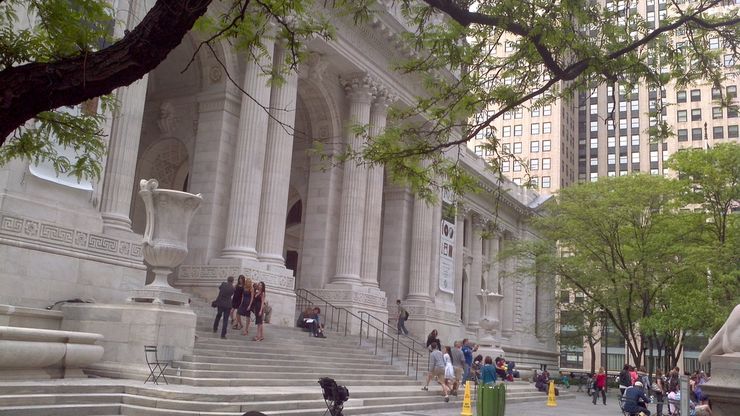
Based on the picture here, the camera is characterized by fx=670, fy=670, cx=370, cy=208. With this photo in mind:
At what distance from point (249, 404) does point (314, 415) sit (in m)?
1.61

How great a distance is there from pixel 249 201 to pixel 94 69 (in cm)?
1788

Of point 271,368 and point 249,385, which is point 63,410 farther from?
point 271,368

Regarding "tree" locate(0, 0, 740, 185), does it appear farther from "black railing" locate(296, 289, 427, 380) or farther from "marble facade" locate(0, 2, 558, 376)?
"black railing" locate(296, 289, 427, 380)

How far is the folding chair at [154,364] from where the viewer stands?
42.3 feet

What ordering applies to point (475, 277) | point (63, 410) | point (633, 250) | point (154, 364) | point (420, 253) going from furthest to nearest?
point (475, 277) → point (633, 250) → point (420, 253) → point (154, 364) → point (63, 410)

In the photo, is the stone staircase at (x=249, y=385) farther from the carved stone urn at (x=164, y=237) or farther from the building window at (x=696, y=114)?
the building window at (x=696, y=114)

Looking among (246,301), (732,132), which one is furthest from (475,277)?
(732,132)

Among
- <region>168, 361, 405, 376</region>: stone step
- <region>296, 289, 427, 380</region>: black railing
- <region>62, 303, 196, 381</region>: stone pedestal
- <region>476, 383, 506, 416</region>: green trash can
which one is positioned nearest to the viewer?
<region>476, 383, 506, 416</region>: green trash can

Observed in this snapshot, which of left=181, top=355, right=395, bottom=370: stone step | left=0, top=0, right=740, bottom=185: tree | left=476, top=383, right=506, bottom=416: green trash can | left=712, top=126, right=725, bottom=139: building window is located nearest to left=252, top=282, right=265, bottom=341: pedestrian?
left=181, top=355, right=395, bottom=370: stone step

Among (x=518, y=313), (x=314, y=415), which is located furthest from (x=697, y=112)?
(x=314, y=415)

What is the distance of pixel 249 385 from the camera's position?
14680 mm

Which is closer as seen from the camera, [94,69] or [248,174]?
[94,69]

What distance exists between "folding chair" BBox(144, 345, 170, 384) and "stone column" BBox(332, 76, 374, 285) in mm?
14389

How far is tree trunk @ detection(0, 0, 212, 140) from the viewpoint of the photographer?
4.74 metres
